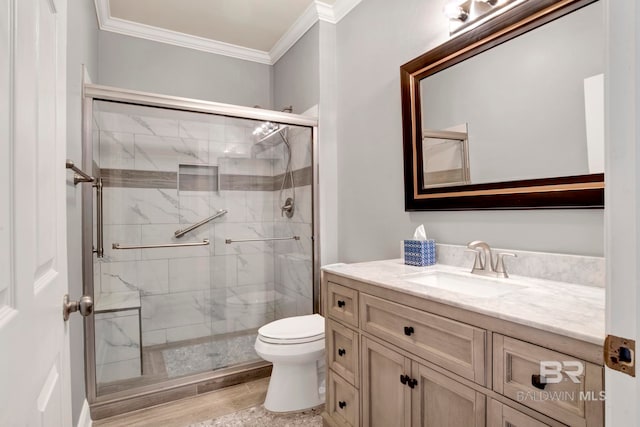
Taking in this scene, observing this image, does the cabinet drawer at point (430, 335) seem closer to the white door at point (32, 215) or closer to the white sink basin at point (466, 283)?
the white sink basin at point (466, 283)

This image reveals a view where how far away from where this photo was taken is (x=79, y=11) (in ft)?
5.73

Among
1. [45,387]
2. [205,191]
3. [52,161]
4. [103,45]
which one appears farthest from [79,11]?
[45,387]

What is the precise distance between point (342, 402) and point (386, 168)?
1.32 meters

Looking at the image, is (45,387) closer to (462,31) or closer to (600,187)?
(600,187)

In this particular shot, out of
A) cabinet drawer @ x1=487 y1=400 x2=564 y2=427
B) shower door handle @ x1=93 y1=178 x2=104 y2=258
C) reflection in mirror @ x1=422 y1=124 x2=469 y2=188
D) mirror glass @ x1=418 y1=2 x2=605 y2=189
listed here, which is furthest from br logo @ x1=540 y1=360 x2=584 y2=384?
shower door handle @ x1=93 y1=178 x2=104 y2=258

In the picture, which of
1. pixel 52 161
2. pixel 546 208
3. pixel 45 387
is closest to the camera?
pixel 45 387

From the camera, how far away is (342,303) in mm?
1547

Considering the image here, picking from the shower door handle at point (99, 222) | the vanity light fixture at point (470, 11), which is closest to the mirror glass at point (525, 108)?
the vanity light fixture at point (470, 11)

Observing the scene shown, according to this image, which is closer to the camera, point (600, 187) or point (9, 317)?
point (9, 317)

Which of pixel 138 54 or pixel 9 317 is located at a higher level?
pixel 138 54

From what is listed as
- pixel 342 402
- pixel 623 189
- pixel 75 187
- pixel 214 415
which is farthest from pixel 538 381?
pixel 75 187

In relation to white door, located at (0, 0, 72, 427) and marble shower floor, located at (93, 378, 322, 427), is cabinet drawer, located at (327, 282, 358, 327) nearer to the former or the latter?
marble shower floor, located at (93, 378, 322, 427)

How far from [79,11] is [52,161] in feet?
4.80

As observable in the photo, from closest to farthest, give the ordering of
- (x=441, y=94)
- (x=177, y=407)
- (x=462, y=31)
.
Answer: (x=462, y=31) → (x=441, y=94) → (x=177, y=407)
